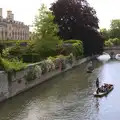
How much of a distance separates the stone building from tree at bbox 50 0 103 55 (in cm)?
3247

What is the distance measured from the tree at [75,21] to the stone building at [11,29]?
107 ft

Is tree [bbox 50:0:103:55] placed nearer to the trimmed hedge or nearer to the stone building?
the trimmed hedge

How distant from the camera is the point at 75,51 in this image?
60031mm

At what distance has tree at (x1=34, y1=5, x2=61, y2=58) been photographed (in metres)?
51.2

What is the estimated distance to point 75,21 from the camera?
6956 centimetres

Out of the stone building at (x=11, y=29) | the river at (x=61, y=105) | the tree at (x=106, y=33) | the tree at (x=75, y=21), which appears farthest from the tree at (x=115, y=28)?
the river at (x=61, y=105)

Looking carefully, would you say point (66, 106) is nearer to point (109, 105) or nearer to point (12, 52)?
point (109, 105)

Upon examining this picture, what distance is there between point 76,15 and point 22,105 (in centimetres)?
4580

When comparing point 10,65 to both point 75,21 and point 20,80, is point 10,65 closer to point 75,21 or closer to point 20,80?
point 20,80

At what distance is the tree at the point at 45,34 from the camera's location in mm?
51188

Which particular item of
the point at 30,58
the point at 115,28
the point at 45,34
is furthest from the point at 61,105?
the point at 115,28

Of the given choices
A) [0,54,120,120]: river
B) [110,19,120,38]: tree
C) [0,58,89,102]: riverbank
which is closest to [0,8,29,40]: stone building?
[110,19,120,38]: tree

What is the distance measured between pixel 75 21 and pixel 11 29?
145ft

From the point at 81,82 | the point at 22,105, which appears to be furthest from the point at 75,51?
the point at 22,105
